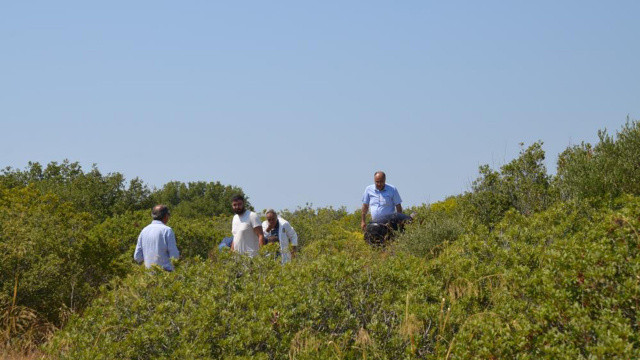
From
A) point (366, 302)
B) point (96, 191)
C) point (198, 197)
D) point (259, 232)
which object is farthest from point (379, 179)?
point (198, 197)

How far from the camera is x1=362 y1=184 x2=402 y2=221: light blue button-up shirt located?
1568cm

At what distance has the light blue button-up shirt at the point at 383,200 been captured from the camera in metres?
15.7

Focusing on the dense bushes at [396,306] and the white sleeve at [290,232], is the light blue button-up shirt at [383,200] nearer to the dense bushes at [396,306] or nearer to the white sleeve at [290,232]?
the white sleeve at [290,232]

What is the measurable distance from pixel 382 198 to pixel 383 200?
0.04 meters

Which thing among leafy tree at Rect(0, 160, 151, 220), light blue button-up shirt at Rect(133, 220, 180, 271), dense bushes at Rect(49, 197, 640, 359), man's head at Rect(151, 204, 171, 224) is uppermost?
leafy tree at Rect(0, 160, 151, 220)

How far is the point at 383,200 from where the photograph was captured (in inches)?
618

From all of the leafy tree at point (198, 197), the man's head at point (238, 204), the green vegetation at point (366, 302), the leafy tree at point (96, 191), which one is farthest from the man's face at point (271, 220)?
the leafy tree at point (198, 197)

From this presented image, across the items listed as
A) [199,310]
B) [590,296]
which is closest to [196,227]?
[199,310]

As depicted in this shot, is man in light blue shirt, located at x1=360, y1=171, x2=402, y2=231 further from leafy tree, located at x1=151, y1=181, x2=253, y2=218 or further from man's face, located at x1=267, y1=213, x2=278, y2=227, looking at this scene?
leafy tree, located at x1=151, y1=181, x2=253, y2=218

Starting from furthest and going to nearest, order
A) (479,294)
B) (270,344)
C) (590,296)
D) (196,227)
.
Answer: (196,227), (479,294), (270,344), (590,296)

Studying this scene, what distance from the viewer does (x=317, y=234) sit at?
830 inches

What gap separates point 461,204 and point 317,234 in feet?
21.5

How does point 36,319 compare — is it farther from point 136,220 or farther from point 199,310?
point 136,220

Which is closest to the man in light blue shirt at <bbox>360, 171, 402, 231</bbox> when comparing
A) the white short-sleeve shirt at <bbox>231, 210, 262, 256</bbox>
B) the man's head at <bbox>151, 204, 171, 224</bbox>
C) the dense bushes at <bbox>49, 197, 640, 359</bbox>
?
the white short-sleeve shirt at <bbox>231, 210, 262, 256</bbox>
